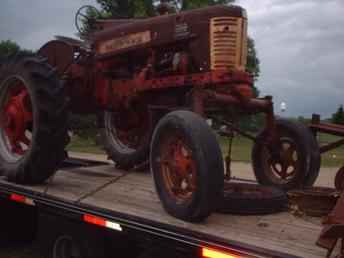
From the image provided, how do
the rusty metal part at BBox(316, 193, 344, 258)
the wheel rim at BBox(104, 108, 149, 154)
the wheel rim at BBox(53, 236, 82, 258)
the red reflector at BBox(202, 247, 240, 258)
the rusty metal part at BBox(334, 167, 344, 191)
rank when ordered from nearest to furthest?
the rusty metal part at BBox(316, 193, 344, 258), the red reflector at BBox(202, 247, 240, 258), the rusty metal part at BBox(334, 167, 344, 191), the wheel rim at BBox(53, 236, 82, 258), the wheel rim at BBox(104, 108, 149, 154)

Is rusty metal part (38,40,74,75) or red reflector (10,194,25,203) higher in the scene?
rusty metal part (38,40,74,75)

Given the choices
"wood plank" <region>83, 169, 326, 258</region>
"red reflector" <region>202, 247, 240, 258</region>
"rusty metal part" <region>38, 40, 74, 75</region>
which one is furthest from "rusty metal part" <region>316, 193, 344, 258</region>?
"rusty metal part" <region>38, 40, 74, 75</region>

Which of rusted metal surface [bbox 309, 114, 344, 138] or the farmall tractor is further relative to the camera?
rusted metal surface [bbox 309, 114, 344, 138]

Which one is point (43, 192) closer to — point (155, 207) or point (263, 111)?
point (155, 207)

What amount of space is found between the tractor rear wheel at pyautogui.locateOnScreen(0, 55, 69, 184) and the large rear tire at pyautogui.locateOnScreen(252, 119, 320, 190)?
1730 millimetres

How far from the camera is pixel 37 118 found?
4.30 m

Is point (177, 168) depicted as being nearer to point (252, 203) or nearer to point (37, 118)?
point (252, 203)

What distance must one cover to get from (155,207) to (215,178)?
68 centimetres

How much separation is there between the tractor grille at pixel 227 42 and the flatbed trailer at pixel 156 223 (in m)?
1.19

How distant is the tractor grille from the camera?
4.05 metres

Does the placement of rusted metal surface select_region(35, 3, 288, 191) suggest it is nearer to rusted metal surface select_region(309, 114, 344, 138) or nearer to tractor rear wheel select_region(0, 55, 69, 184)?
rusted metal surface select_region(309, 114, 344, 138)

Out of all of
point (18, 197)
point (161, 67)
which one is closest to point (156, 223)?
point (18, 197)

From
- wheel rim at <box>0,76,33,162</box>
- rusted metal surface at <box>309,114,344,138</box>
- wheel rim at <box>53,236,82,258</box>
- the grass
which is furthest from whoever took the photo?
the grass

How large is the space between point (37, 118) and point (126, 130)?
1.58 m
